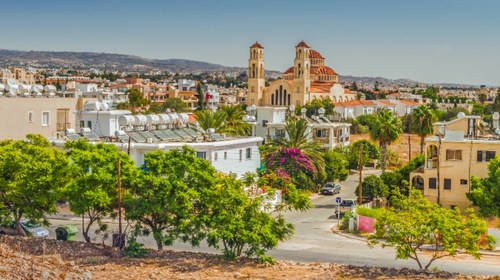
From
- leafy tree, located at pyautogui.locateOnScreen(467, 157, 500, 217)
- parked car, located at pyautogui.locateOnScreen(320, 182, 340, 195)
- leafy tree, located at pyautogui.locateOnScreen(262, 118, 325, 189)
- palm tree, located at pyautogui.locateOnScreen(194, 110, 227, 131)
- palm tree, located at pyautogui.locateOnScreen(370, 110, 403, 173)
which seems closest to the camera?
leafy tree, located at pyautogui.locateOnScreen(467, 157, 500, 217)

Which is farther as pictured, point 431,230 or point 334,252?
point 334,252

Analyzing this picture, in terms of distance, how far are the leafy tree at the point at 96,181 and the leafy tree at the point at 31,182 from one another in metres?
0.85

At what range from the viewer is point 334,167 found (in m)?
59.2

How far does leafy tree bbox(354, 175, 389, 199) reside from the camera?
48688 millimetres

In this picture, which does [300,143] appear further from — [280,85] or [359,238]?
[280,85]

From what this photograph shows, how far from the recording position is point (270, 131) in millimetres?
70562

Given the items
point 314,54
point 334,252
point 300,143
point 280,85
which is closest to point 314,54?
point 314,54

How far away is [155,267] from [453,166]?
2481 cm

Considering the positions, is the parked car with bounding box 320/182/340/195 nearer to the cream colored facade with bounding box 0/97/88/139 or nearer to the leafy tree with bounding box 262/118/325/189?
the leafy tree with bounding box 262/118/325/189

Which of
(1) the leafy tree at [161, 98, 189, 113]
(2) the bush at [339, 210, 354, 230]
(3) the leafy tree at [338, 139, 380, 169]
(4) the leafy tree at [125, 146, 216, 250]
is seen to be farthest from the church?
(4) the leafy tree at [125, 146, 216, 250]

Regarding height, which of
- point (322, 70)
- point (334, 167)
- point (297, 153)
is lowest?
point (334, 167)

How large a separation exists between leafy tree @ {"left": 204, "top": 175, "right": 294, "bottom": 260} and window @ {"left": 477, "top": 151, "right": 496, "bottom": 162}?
21.9 m

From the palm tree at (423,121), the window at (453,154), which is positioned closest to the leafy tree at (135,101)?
the palm tree at (423,121)

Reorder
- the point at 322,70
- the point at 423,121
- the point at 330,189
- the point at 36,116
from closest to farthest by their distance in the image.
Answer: the point at 36,116, the point at 330,189, the point at 423,121, the point at 322,70
